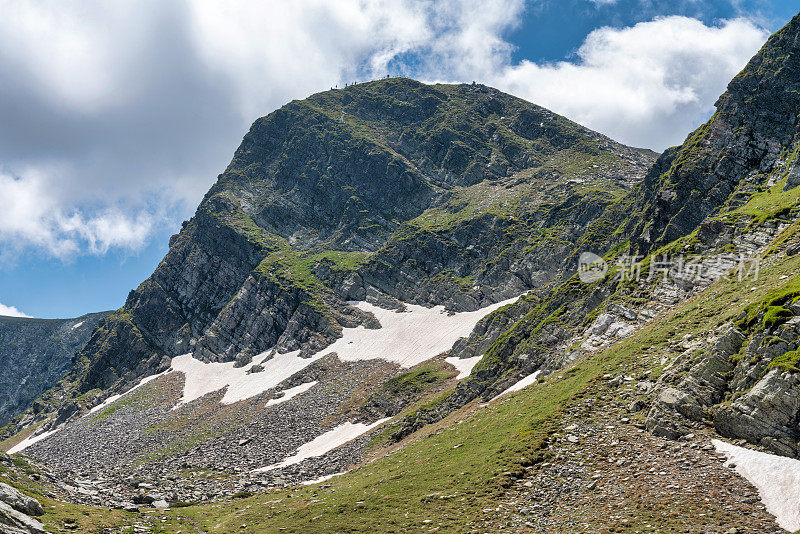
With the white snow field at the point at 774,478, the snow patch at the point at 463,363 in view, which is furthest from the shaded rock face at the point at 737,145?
the white snow field at the point at 774,478

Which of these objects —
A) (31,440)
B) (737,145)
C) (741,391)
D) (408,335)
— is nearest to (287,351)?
(408,335)

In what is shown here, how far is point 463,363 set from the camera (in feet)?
314

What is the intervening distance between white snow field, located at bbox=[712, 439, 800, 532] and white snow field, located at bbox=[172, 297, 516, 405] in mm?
89548

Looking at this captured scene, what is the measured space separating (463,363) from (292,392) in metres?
43.7

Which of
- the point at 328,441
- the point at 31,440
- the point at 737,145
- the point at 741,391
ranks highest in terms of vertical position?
the point at 737,145

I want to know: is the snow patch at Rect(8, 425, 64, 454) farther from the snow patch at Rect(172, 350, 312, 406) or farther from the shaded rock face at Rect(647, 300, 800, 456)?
the shaded rock face at Rect(647, 300, 800, 456)

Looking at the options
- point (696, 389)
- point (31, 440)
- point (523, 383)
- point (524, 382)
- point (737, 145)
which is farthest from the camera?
point (31, 440)

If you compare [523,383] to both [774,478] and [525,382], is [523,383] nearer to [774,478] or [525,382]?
[525,382]

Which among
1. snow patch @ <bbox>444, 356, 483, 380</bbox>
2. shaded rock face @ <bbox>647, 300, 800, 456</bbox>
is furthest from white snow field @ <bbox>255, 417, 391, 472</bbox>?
shaded rock face @ <bbox>647, 300, 800, 456</bbox>

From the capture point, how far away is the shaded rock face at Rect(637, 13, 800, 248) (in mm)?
73938

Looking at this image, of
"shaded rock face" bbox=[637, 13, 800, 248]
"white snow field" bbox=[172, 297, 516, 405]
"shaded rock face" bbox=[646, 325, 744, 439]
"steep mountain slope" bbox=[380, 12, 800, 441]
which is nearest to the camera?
"shaded rock face" bbox=[646, 325, 744, 439]

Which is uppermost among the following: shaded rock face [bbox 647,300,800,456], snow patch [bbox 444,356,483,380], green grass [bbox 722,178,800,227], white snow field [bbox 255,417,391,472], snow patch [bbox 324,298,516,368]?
green grass [bbox 722,178,800,227]

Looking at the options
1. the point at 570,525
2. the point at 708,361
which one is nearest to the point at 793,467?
the point at 708,361

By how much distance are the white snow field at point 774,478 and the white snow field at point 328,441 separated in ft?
199
